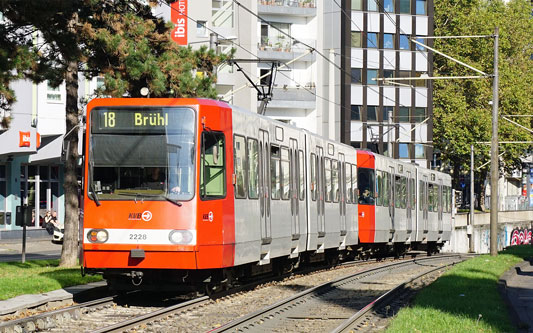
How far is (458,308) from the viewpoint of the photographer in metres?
14.9

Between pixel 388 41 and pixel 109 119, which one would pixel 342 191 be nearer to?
pixel 109 119

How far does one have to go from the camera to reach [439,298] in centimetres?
1655

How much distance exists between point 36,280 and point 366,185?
49.1 ft

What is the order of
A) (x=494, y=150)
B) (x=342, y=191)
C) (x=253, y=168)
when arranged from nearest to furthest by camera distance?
1. (x=253, y=168)
2. (x=342, y=191)
3. (x=494, y=150)

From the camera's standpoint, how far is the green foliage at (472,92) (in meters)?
73.4

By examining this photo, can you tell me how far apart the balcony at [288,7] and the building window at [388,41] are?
28.1 ft

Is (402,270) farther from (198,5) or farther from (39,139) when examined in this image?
(198,5)

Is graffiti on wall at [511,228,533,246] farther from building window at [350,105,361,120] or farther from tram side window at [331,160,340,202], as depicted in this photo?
tram side window at [331,160,340,202]

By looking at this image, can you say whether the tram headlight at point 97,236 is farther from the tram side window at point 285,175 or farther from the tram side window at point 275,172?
the tram side window at point 285,175

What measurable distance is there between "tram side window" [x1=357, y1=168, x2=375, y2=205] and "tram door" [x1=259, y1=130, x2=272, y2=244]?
11502 mm

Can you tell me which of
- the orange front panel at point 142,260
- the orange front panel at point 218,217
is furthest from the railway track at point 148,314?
the orange front panel at point 218,217

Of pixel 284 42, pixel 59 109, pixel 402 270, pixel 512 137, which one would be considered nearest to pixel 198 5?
pixel 284 42

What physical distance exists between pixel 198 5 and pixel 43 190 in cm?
1543

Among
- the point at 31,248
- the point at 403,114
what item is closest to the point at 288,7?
the point at 403,114
